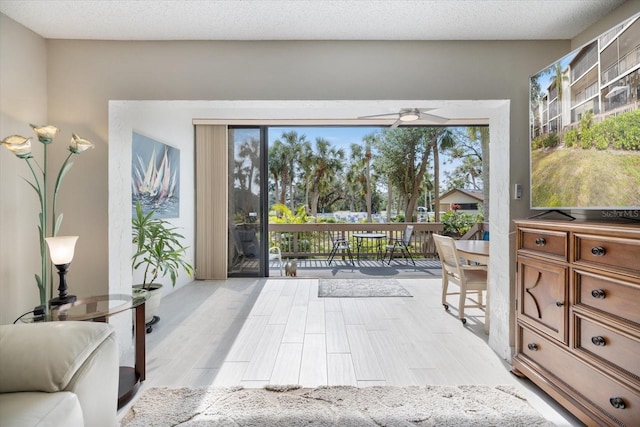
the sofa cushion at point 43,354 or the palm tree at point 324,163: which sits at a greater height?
the palm tree at point 324,163

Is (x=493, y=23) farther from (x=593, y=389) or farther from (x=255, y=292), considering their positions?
(x=255, y=292)

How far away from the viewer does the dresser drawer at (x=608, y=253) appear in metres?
1.38

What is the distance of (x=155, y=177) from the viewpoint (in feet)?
13.0

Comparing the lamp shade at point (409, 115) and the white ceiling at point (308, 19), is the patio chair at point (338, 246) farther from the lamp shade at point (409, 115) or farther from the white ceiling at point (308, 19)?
the white ceiling at point (308, 19)

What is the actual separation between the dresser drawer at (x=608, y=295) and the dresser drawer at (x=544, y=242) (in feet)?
0.48

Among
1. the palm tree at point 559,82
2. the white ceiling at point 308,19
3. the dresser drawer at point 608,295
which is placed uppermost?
the white ceiling at point 308,19

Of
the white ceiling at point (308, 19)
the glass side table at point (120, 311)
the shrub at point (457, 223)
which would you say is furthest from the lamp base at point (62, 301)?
the shrub at point (457, 223)

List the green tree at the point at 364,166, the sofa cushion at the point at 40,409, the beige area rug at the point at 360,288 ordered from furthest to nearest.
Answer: the green tree at the point at 364,166 < the beige area rug at the point at 360,288 < the sofa cushion at the point at 40,409

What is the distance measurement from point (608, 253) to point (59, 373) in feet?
8.28

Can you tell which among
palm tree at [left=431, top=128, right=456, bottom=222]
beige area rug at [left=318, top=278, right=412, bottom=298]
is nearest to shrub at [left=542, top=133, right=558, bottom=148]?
beige area rug at [left=318, top=278, right=412, bottom=298]

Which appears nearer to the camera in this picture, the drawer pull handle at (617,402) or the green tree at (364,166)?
the drawer pull handle at (617,402)

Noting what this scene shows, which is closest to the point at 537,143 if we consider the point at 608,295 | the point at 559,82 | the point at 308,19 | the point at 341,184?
the point at 559,82

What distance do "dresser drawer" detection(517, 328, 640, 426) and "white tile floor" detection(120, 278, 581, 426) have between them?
23 centimetres

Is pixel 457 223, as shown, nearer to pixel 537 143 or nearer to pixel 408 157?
pixel 408 157
